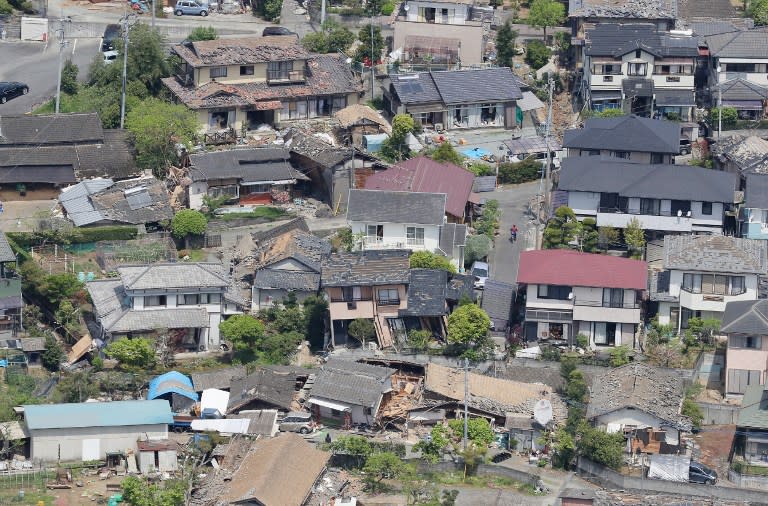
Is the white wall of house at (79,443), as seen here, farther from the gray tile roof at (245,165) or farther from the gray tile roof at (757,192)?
the gray tile roof at (757,192)

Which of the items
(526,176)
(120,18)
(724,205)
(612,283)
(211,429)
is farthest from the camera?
(120,18)

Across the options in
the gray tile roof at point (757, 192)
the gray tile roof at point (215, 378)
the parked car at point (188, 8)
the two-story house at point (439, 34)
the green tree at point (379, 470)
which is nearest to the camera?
the green tree at point (379, 470)

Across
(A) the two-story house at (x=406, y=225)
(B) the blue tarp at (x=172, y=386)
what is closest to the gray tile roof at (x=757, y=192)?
(A) the two-story house at (x=406, y=225)

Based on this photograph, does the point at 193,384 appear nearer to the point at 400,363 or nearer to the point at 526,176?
the point at 400,363

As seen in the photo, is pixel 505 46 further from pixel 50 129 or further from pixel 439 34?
pixel 50 129

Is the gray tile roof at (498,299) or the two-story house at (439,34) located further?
the two-story house at (439,34)

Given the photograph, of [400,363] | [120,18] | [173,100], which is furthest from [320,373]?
[120,18]
